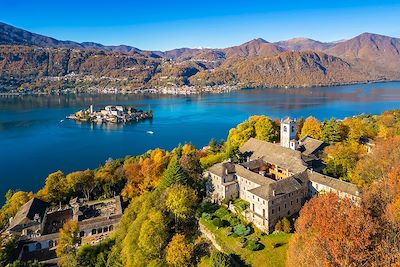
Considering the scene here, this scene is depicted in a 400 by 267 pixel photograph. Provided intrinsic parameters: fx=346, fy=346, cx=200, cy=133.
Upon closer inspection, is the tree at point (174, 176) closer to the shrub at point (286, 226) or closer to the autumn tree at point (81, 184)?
the shrub at point (286, 226)

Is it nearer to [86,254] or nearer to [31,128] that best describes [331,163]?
[86,254]

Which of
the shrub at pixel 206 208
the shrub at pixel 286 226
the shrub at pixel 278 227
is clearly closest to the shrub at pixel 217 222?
the shrub at pixel 206 208

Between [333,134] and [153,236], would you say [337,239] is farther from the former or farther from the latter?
[333,134]

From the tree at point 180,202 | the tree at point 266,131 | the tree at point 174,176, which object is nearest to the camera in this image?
the tree at point 180,202

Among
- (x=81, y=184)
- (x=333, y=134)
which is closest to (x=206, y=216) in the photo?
(x=333, y=134)

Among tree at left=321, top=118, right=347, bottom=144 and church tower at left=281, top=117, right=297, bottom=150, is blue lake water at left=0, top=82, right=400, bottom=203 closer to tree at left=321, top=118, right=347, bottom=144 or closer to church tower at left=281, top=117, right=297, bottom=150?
church tower at left=281, top=117, right=297, bottom=150
